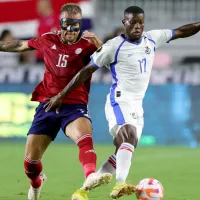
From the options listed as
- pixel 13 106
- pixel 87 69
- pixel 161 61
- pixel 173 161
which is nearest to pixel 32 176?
pixel 87 69

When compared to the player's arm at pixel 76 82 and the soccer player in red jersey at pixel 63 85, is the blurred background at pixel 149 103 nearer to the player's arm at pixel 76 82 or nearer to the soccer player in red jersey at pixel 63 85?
the soccer player in red jersey at pixel 63 85

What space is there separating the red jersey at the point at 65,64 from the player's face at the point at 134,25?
423 mm

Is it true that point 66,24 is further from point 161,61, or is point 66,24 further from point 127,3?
point 127,3

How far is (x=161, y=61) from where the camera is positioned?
→ 17531 mm

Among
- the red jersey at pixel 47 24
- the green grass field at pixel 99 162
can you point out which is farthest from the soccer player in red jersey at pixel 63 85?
the red jersey at pixel 47 24

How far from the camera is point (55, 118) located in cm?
826

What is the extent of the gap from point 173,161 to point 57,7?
6264 millimetres

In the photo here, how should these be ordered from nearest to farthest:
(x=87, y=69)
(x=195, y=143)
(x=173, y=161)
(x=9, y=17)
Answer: (x=87, y=69), (x=173, y=161), (x=195, y=143), (x=9, y=17)

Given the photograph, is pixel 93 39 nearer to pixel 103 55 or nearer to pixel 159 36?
pixel 103 55

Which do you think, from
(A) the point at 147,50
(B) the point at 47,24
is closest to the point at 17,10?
(B) the point at 47,24

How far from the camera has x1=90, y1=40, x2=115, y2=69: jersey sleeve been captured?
26.5 ft

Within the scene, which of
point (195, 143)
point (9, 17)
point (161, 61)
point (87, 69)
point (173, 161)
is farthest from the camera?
point (9, 17)

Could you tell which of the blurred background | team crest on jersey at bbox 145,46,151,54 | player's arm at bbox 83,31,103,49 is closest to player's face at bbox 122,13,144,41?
team crest on jersey at bbox 145,46,151,54

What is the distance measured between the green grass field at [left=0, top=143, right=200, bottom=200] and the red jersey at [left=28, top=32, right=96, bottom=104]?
4.04 feet
